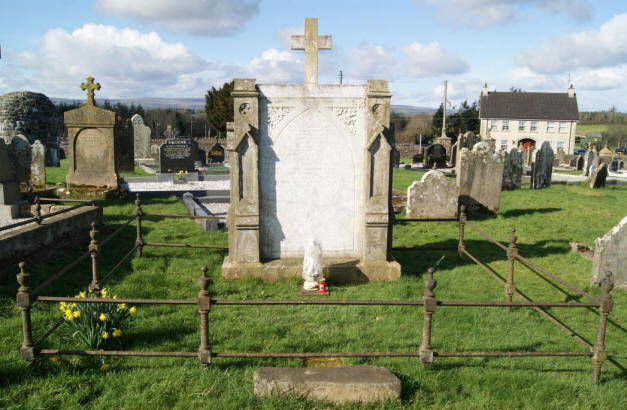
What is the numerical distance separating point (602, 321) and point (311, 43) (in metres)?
5.30

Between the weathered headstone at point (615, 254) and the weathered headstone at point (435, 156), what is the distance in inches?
934

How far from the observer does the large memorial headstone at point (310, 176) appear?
6797mm

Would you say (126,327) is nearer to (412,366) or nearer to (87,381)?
(87,381)

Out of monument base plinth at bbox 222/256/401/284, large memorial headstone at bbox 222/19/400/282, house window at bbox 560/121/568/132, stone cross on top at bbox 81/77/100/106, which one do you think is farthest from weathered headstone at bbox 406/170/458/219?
house window at bbox 560/121/568/132

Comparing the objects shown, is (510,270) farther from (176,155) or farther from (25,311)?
(176,155)

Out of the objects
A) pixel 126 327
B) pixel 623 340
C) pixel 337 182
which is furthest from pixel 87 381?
pixel 623 340

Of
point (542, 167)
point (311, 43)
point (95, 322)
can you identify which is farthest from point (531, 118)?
point (95, 322)

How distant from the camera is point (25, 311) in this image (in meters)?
3.96

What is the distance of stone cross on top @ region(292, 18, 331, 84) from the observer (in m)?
7.09

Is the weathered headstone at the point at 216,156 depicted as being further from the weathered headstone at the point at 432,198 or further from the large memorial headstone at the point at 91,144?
the weathered headstone at the point at 432,198

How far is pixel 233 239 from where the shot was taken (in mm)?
7074

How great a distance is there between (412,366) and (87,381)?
2.88 meters

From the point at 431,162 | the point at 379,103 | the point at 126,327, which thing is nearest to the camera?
the point at 126,327

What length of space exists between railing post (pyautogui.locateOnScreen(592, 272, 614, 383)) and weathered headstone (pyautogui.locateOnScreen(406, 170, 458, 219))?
7.76 metres
